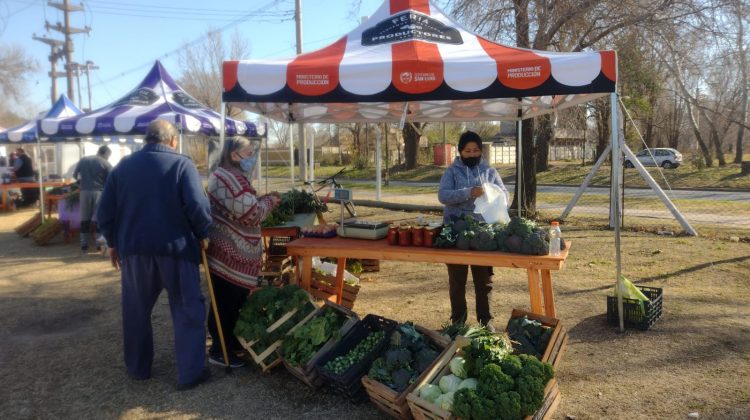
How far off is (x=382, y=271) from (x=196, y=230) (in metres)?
3.92

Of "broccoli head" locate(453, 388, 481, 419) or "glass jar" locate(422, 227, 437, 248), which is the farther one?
"glass jar" locate(422, 227, 437, 248)

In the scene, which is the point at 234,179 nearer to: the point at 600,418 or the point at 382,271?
the point at 600,418

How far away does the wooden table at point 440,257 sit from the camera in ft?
12.2

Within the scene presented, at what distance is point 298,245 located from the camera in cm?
430

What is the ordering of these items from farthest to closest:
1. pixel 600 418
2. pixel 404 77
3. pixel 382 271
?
pixel 382 271, pixel 404 77, pixel 600 418

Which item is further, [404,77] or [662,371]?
[404,77]

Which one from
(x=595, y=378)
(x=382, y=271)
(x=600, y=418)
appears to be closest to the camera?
(x=600, y=418)

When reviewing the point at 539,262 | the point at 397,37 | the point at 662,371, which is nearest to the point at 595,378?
the point at 662,371

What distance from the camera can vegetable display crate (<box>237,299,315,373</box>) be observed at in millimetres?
3705

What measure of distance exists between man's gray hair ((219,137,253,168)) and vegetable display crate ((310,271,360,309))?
1602mm

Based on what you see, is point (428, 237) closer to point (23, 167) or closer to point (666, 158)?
point (23, 167)

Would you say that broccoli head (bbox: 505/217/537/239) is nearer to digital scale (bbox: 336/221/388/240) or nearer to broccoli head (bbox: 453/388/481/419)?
digital scale (bbox: 336/221/388/240)

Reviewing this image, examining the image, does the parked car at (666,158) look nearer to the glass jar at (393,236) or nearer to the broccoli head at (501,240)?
the broccoli head at (501,240)

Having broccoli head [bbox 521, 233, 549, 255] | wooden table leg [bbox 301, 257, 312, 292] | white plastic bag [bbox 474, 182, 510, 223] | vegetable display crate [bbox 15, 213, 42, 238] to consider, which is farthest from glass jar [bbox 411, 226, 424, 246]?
vegetable display crate [bbox 15, 213, 42, 238]
